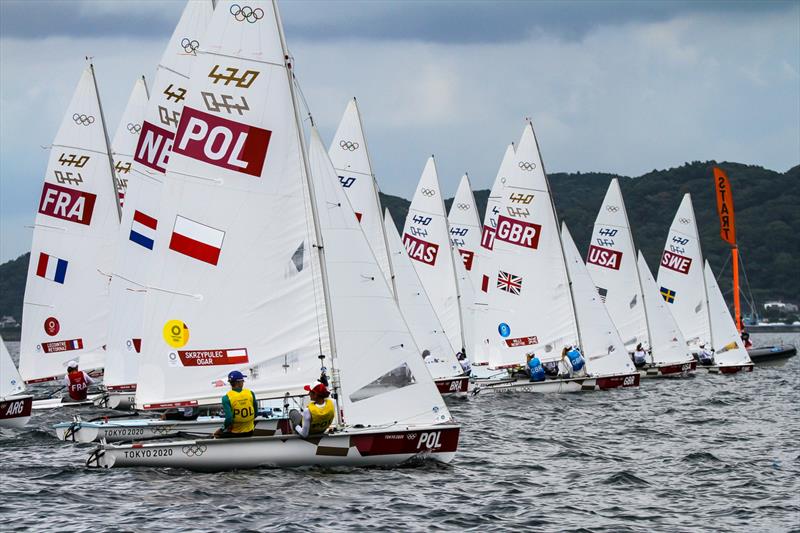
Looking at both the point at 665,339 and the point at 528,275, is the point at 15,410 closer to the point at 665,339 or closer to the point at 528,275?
the point at 528,275

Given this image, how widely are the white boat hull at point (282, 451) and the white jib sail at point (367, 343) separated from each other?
1.30 feet

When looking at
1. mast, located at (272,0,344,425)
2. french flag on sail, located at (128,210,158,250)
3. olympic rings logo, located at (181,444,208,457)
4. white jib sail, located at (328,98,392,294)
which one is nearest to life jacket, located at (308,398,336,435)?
mast, located at (272,0,344,425)

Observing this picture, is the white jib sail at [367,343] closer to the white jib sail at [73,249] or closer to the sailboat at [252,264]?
the sailboat at [252,264]

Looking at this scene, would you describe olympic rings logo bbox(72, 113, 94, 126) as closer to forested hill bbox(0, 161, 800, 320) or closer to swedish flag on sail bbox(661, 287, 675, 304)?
swedish flag on sail bbox(661, 287, 675, 304)

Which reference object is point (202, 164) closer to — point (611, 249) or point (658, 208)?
point (611, 249)

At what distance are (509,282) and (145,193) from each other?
1331cm

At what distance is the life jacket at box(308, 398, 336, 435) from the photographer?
17266 millimetres

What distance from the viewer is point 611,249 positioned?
4434 centimetres

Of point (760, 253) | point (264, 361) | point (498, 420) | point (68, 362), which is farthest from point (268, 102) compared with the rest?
point (760, 253)

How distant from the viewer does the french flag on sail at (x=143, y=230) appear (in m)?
26.5

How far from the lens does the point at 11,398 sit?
75.3 ft

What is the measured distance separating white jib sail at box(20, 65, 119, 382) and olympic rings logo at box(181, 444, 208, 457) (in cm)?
1568

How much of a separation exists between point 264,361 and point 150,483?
282 cm

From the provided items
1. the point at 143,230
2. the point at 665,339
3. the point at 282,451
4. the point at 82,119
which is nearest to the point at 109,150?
the point at 82,119
